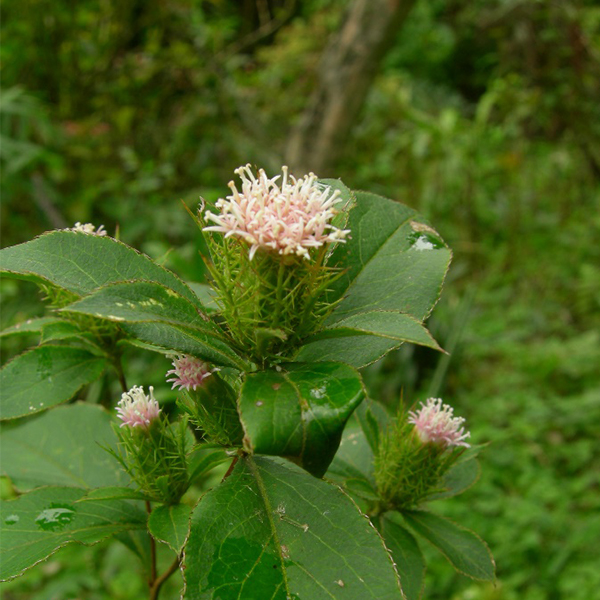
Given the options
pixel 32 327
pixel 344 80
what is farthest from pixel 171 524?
pixel 344 80

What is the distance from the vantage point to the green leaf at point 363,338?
54 centimetres

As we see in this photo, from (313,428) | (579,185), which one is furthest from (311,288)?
(579,185)

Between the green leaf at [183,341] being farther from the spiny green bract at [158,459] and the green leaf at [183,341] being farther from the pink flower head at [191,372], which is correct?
the spiny green bract at [158,459]

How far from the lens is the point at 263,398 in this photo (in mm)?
Result: 535

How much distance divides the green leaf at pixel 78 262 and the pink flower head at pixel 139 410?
0.53ft

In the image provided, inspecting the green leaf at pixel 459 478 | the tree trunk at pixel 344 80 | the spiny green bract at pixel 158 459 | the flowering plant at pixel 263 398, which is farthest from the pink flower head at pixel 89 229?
the tree trunk at pixel 344 80

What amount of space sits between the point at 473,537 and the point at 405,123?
4474 millimetres

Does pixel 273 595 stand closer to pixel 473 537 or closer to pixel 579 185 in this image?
pixel 473 537

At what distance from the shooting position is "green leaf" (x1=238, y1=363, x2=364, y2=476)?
0.50 meters

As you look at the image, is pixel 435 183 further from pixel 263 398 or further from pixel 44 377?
pixel 263 398

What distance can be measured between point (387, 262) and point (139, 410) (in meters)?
0.35

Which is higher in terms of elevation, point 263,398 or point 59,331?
point 263,398

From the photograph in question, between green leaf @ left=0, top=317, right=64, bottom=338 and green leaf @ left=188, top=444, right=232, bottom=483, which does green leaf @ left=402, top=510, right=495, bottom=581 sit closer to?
green leaf @ left=188, top=444, right=232, bottom=483

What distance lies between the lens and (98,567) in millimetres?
2186
